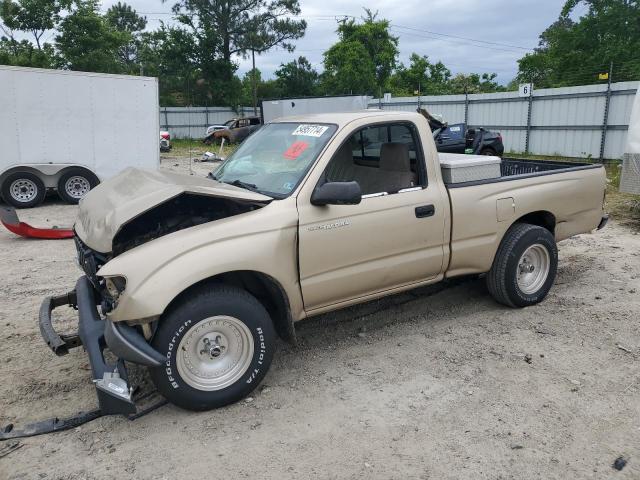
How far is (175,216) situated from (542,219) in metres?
3.60

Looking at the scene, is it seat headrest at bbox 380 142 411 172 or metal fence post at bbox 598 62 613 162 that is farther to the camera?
metal fence post at bbox 598 62 613 162

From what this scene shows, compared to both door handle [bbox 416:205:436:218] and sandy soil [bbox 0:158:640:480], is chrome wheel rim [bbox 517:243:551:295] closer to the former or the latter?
sandy soil [bbox 0:158:640:480]

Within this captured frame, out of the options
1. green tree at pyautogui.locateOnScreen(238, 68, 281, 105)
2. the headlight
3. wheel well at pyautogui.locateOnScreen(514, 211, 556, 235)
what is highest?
green tree at pyautogui.locateOnScreen(238, 68, 281, 105)

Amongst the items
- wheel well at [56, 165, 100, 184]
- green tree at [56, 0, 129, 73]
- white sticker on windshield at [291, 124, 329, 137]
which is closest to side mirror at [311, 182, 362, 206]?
white sticker on windshield at [291, 124, 329, 137]

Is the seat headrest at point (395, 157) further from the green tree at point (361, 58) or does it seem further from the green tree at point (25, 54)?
the green tree at point (361, 58)

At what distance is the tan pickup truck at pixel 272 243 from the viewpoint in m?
3.38

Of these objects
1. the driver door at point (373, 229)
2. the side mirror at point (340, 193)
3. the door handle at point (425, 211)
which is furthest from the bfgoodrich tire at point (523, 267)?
the side mirror at point (340, 193)

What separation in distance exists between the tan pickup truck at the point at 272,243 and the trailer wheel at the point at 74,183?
8.00 m

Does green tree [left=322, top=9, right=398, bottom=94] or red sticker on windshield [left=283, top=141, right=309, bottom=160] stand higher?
green tree [left=322, top=9, right=398, bottom=94]

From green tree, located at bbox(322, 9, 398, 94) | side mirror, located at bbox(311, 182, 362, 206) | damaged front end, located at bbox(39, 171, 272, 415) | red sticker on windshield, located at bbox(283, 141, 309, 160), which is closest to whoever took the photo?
damaged front end, located at bbox(39, 171, 272, 415)

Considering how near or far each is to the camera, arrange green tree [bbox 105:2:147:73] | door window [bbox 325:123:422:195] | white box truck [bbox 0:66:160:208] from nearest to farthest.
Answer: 1. door window [bbox 325:123:422:195]
2. white box truck [bbox 0:66:160:208]
3. green tree [bbox 105:2:147:73]

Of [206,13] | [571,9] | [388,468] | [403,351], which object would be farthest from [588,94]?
[206,13]

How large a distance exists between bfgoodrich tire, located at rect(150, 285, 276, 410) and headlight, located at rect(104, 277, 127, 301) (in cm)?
31

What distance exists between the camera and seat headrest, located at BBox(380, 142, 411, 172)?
184 inches
